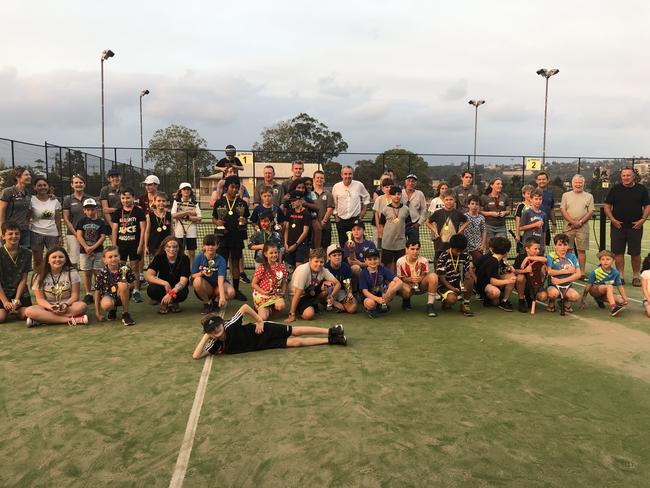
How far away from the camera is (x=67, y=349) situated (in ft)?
17.1

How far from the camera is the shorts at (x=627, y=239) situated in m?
8.33

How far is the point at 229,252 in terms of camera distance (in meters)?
7.74

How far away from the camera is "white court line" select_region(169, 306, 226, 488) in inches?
115

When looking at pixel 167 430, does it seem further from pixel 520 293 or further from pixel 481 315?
pixel 520 293

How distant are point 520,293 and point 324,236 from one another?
321cm

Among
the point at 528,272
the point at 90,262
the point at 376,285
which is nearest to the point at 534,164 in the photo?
the point at 528,272

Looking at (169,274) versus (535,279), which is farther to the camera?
(535,279)

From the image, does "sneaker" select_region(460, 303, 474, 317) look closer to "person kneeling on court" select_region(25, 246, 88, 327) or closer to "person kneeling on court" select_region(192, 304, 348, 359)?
"person kneeling on court" select_region(192, 304, 348, 359)

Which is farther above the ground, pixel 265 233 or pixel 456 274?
pixel 265 233

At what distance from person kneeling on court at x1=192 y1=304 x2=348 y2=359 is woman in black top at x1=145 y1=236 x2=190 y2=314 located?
1.73m

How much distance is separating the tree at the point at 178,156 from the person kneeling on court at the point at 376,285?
12.1m

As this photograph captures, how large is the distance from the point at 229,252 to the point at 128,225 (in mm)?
1566

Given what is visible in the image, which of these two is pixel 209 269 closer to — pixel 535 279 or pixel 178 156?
pixel 535 279

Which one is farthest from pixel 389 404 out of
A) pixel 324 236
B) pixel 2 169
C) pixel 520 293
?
pixel 2 169
